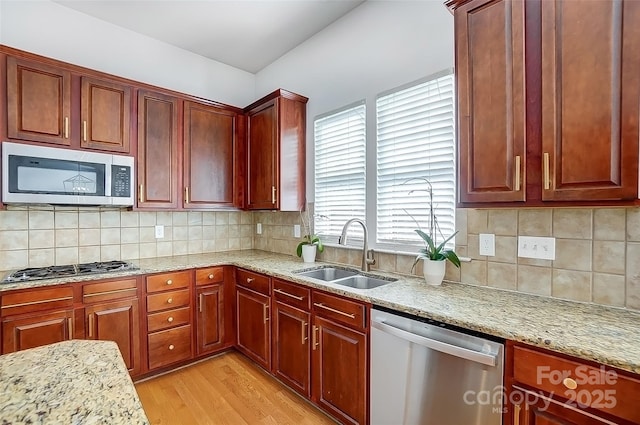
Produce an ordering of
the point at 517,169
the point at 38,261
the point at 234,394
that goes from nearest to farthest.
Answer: the point at 517,169, the point at 234,394, the point at 38,261

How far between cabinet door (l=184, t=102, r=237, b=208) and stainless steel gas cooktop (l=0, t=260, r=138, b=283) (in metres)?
0.75

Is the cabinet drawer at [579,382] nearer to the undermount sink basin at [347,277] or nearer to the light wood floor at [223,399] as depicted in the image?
the undermount sink basin at [347,277]

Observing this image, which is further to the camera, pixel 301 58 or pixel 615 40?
pixel 301 58

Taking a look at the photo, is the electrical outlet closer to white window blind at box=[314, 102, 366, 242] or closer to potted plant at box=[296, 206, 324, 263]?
white window blind at box=[314, 102, 366, 242]

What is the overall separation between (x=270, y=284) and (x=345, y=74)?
6.12 ft

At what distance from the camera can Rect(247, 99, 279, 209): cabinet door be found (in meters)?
2.87

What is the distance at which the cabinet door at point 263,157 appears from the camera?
2.87 metres

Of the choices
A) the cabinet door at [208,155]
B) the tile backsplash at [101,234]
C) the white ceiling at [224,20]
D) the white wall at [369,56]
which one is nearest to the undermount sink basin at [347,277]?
the white wall at [369,56]

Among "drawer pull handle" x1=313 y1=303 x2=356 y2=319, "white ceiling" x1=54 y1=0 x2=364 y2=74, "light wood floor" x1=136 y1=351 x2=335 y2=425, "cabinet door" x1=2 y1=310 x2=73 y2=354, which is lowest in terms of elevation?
"light wood floor" x1=136 y1=351 x2=335 y2=425

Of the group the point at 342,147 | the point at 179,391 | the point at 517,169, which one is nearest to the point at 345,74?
the point at 342,147

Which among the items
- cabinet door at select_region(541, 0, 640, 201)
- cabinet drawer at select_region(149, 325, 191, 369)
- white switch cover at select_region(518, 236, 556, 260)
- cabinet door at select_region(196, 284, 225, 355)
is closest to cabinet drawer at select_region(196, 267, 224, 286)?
cabinet door at select_region(196, 284, 225, 355)

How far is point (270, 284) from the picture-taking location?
2.41 metres

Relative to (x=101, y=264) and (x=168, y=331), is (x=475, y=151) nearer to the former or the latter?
(x=168, y=331)

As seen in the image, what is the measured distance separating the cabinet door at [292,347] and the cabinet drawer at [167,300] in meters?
0.82
